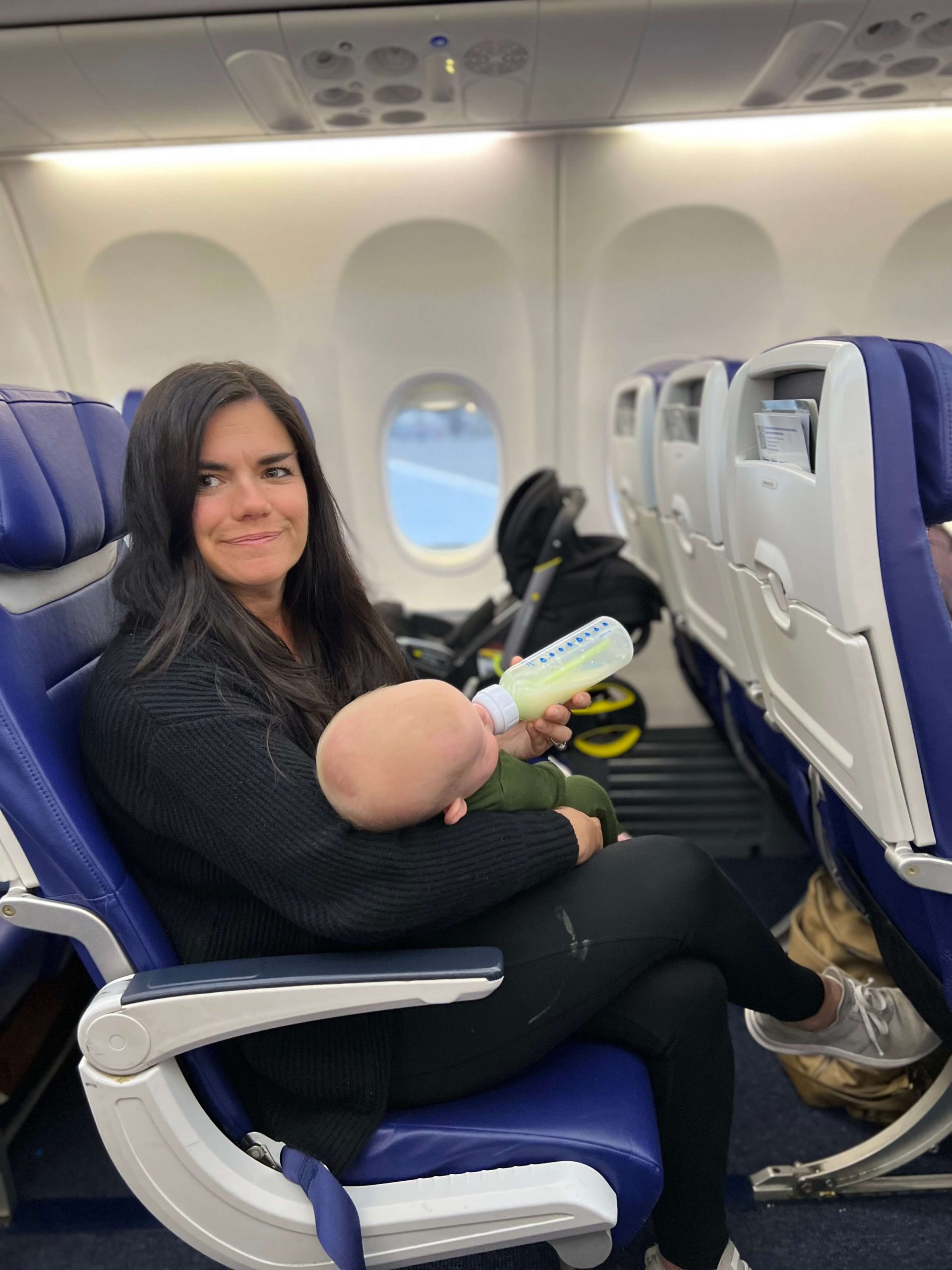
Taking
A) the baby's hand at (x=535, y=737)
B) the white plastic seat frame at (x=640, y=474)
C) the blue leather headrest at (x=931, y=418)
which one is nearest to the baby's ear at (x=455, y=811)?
the baby's hand at (x=535, y=737)

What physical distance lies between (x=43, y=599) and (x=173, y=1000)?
1.87 feet

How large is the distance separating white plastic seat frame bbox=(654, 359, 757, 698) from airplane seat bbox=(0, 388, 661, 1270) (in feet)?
3.53

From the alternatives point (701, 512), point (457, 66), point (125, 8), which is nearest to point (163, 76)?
point (125, 8)

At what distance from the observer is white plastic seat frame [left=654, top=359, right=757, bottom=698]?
1.92 meters

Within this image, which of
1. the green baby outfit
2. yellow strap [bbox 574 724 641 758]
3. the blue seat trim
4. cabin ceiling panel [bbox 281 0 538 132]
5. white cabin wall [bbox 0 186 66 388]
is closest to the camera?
the blue seat trim

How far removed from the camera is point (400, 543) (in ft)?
15.4

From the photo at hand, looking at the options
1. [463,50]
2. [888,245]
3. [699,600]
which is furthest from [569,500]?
[888,245]

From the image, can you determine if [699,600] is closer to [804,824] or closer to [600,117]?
[804,824]

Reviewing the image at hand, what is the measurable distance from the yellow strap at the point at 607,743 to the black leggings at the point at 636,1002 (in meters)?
1.97

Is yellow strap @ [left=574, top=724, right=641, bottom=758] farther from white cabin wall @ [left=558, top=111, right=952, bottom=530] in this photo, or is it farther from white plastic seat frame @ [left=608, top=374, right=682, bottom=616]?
white cabin wall @ [left=558, top=111, right=952, bottom=530]

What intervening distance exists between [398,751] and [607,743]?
2.51m

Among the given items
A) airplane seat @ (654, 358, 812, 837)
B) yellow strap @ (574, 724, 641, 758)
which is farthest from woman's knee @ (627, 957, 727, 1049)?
yellow strap @ (574, 724, 641, 758)

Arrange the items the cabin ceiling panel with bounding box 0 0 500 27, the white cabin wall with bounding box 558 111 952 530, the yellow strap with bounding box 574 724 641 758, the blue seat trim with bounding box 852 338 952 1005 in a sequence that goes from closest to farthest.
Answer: the blue seat trim with bounding box 852 338 952 1005, the cabin ceiling panel with bounding box 0 0 500 27, the yellow strap with bounding box 574 724 641 758, the white cabin wall with bounding box 558 111 952 530

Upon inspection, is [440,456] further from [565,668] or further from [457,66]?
[565,668]
